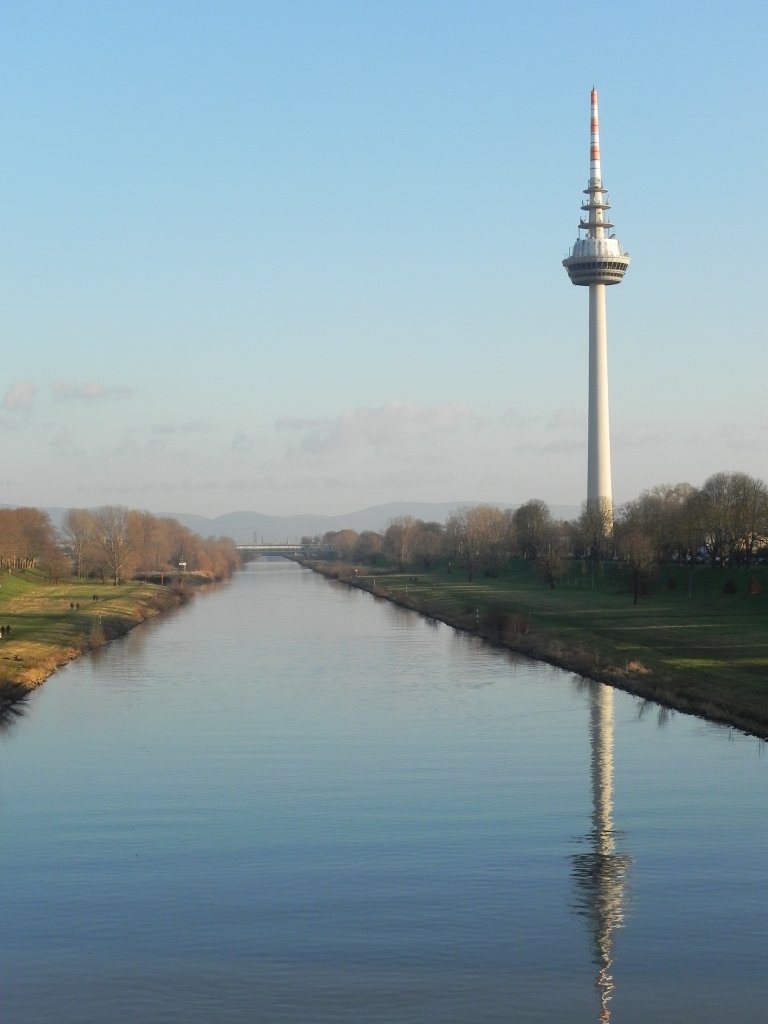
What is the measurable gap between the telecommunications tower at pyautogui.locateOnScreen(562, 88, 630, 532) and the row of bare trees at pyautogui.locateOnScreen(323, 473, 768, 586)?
1247cm

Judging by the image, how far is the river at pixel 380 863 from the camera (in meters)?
19.6

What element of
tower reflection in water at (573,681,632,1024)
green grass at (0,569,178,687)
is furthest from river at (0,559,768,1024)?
green grass at (0,569,178,687)

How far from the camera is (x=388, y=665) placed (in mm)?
65125

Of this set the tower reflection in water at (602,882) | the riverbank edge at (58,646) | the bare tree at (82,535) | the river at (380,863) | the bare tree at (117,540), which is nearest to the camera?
the river at (380,863)

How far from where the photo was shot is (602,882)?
24922mm

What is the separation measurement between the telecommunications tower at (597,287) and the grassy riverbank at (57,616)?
203ft

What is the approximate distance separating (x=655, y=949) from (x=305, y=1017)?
6226 millimetres

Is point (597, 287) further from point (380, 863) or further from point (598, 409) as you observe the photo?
point (380, 863)

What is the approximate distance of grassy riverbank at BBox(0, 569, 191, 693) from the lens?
61.5 metres

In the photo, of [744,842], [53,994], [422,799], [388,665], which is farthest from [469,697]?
[53,994]

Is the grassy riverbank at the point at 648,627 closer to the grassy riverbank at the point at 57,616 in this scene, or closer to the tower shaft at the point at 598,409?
the grassy riverbank at the point at 57,616

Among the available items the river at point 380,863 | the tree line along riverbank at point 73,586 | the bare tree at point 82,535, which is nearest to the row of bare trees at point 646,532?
the tree line along riverbank at point 73,586

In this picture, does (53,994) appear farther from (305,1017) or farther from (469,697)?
(469,697)

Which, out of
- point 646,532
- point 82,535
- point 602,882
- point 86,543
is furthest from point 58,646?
point 82,535
